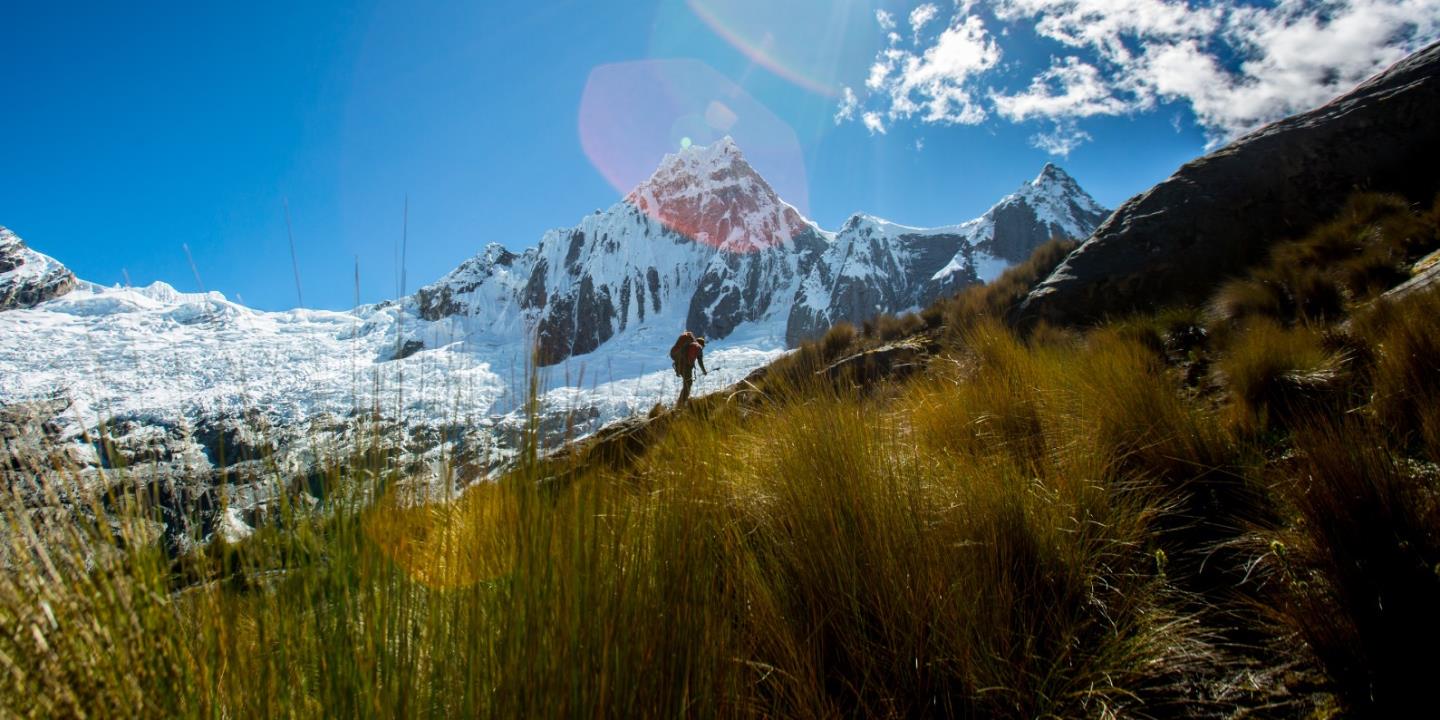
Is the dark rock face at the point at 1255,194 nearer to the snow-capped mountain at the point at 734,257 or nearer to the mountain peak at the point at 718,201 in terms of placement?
the snow-capped mountain at the point at 734,257

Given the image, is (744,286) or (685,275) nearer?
(744,286)

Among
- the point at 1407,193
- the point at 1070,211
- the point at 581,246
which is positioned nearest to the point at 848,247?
the point at 1070,211

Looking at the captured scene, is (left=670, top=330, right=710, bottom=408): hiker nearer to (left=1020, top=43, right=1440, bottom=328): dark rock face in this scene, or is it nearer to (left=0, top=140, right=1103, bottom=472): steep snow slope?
(left=1020, top=43, right=1440, bottom=328): dark rock face

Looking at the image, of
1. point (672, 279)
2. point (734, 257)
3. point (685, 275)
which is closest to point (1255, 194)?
point (672, 279)

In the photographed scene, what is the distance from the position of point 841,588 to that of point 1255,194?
26.6 ft

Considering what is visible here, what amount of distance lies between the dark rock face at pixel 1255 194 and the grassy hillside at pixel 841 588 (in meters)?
3.89

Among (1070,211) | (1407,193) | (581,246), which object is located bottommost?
(1407,193)

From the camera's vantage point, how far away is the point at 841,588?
4.67 feet

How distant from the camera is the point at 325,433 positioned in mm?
1696

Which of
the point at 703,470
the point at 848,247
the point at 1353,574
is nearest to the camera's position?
the point at 1353,574

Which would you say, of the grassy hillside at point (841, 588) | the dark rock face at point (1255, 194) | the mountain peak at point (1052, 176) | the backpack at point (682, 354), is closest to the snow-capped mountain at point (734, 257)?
the mountain peak at point (1052, 176)

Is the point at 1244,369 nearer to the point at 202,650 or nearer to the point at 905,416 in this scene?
the point at 905,416

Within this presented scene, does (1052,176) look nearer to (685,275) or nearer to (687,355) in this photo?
(685,275)

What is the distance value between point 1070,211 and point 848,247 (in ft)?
148
